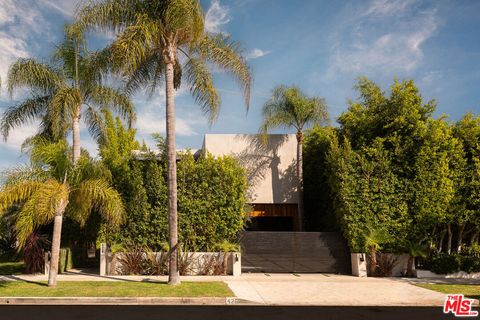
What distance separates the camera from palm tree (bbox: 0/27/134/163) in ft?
57.9

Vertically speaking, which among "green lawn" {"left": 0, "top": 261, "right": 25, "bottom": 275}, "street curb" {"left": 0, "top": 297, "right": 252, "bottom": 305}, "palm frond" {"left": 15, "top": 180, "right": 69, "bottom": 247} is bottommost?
"street curb" {"left": 0, "top": 297, "right": 252, "bottom": 305}

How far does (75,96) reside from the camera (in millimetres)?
16594

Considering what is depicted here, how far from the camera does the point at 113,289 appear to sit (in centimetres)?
1195

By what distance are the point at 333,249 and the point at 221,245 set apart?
192 inches

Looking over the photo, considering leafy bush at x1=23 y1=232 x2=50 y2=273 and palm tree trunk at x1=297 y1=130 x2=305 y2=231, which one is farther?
palm tree trunk at x1=297 y1=130 x2=305 y2=231

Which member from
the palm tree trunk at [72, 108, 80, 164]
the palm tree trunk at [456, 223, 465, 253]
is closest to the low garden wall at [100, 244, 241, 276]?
the palm tree trunk at [72, 108, 80, 164]

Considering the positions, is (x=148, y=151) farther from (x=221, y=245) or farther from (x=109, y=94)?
(x=221, y=245)

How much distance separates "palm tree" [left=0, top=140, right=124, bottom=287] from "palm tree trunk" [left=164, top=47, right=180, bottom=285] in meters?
1.94

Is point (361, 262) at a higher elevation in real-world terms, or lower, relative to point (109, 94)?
lower

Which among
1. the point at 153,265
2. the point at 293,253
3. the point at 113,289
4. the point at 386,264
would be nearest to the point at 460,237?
the point at 386,264

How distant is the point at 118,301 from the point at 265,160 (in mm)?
11890

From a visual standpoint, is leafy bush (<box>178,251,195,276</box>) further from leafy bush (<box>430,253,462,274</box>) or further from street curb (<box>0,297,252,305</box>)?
leafy bush (<box>430,253,462,274</box>)

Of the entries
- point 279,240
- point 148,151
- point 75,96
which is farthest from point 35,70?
point 279,240
